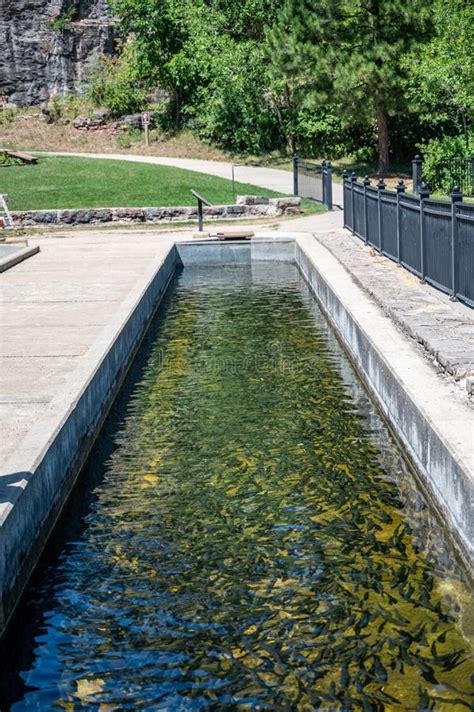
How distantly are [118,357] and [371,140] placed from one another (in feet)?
119

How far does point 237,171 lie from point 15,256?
2193 cm

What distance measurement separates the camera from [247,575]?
6.43m

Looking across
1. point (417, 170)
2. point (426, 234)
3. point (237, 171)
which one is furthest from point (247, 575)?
point (237, 171)

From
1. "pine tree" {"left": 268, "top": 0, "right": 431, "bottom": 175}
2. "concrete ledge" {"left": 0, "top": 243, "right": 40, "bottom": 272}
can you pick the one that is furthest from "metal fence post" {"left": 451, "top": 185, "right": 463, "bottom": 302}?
"pine tree" {"left": 268, "top": 0, "right": 431, "bottom": 175}

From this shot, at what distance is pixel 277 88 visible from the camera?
45.9 metres

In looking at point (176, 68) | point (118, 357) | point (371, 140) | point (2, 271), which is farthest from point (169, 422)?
point (176, 68)

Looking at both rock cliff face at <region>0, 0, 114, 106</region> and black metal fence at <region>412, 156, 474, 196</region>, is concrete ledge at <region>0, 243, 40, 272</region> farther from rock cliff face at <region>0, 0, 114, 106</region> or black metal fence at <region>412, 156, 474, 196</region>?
rock cliff face at <region>0, 0, 114, 106</region>

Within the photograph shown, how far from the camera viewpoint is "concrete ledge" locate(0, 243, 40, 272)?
20.2 metres

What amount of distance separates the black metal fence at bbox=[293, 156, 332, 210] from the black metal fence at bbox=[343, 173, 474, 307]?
37.0ft

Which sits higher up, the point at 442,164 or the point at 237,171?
the point at 442,164

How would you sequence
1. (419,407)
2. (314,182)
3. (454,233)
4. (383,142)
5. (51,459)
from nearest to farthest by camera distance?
(51,459)
(419,407)
(454,233)
(314,182)
(383,142)

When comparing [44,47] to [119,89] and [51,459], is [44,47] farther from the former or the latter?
[51,459]

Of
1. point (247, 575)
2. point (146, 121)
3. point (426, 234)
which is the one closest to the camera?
point (247, 575)

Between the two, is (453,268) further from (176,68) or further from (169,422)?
(176,68)
